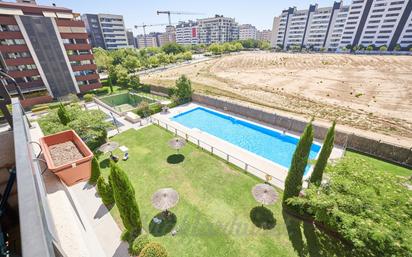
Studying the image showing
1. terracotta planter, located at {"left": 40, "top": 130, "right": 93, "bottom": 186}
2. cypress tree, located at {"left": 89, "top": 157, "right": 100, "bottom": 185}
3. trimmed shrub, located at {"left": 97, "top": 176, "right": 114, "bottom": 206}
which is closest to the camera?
terracotta planter, located at {"left": 40, "top": 130, "right": 93, "bottom": 186}

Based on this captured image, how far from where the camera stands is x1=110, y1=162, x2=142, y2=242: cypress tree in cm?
978

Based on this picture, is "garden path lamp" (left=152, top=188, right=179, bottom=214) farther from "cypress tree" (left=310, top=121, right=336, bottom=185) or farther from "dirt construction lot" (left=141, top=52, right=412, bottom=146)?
"dirt construction lot" (left=141, top=52, right=412, bottom=146)

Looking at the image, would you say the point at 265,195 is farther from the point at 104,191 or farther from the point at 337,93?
the point at 337,93

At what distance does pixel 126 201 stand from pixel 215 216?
6554mm

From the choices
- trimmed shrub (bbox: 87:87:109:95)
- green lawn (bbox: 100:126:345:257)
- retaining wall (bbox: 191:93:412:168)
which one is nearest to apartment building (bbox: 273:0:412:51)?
retaining wall (bbox: 191:93:412:168)

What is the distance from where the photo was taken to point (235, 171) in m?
18.1

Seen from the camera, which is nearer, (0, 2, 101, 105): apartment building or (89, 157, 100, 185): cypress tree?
(89, 157, 100, 185): cypress tree

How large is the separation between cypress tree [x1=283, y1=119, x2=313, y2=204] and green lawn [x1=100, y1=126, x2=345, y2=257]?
2252mm

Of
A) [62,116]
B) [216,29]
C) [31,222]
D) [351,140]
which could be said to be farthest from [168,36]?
[31,222]

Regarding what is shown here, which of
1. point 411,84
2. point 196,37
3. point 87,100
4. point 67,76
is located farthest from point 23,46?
point 196,37

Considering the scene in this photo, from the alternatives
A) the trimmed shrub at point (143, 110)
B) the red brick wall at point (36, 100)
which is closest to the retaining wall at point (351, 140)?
the trimmed shrub at point (143, 110)

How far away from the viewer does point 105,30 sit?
108438mm

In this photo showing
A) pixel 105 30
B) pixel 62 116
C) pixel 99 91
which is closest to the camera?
pixel 62 116

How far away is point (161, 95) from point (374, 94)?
43.6 metres
